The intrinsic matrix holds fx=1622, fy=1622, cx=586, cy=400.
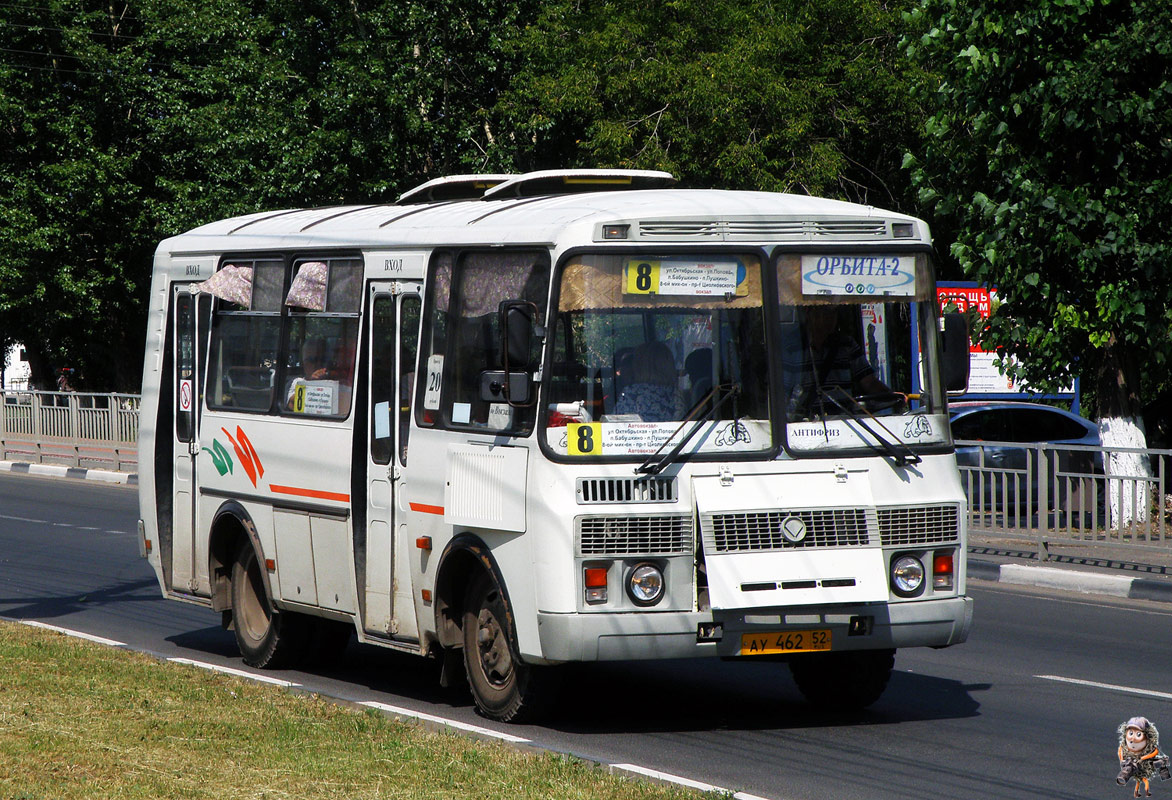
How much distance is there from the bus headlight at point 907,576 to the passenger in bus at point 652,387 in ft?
4.44

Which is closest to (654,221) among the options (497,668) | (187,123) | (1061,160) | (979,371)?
(497,668)

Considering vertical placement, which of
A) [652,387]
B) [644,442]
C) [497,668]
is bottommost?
[497,668]

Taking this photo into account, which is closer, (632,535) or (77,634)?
A: (632,535)

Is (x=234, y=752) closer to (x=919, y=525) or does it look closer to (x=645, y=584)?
(x=645, y=584)

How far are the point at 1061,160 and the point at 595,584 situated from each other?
12.4 metres

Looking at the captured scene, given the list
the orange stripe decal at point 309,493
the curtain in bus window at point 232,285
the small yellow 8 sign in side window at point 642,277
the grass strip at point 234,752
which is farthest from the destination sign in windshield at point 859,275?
the curtain in bus window at point 232,285

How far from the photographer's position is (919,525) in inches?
323

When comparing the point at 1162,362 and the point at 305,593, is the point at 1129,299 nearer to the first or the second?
the point at 1162,362

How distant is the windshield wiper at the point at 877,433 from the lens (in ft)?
26.8

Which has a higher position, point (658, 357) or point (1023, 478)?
point (658, 357)

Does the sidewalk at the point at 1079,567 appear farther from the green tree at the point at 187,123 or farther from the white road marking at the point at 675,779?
the green tree at the point at 187,123

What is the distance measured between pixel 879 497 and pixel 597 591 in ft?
4.99

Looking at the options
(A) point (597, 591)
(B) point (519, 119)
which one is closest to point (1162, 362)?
(A) point (597, 591)

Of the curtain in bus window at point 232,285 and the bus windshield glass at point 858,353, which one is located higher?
the curtain in bus window at point 232,285
